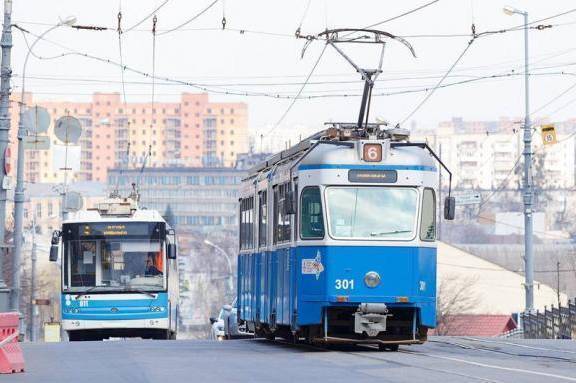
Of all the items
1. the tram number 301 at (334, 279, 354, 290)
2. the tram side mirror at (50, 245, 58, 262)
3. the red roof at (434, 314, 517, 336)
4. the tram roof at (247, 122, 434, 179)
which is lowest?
the red roof at (434, 314, 517, 336)

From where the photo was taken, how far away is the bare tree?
281 ft

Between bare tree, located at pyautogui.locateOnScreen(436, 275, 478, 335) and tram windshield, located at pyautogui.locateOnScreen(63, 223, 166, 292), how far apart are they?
51.6m

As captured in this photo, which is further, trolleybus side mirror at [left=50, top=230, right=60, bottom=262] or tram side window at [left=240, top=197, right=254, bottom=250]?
trolleybus side mirror at [left=50, top=230, right=60, bottom=262]

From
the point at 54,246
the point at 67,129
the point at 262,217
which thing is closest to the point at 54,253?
the point at 54,246

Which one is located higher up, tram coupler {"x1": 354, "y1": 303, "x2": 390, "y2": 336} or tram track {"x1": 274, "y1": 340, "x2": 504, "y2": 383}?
tram coupler {"x1": 354, "y1": 303, "x2": 390, "y2": 336}

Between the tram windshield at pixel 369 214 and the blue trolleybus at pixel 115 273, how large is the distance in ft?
40.0

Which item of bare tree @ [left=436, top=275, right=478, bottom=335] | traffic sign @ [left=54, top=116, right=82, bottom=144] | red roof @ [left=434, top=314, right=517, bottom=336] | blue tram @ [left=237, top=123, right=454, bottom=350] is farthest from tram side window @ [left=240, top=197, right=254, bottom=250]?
red roof @ [left=434, top=314, right=517, bottom=336]

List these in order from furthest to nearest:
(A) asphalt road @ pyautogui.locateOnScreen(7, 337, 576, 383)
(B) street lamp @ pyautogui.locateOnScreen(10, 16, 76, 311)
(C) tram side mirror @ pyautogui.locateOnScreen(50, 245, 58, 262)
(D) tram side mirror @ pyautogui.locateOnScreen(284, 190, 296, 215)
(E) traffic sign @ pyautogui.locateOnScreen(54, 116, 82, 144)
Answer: (E) traffic sign @ pyautogui.locateOnScreen(54, 116, 82, 144)
(B) street lamp @ pyautogui.locateOnScreen(10, 16, 76, 311)
(C) tram side mirror @ pyautogui.locateOnScreen(50, 245, 58, 262)
(D) tram side mirror @ pyautogui.locateOnScreen(284, 190, 296, 215)
(A) asphalt road @ pyautogui.locateOnScreen(7, 337, 576, 383)

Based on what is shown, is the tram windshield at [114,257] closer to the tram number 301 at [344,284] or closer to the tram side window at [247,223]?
the tram side window at [247,223]

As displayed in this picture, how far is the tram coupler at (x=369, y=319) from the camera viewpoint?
2161 centimetres

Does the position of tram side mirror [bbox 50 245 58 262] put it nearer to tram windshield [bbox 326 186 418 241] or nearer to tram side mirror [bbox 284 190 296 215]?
tram side mirror [bbox 284 190 296 215]

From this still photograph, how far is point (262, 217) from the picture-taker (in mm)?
25625

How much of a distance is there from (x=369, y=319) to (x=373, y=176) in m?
2.04

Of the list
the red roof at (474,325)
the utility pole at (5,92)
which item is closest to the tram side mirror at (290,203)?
the utility pole at (5,92)
